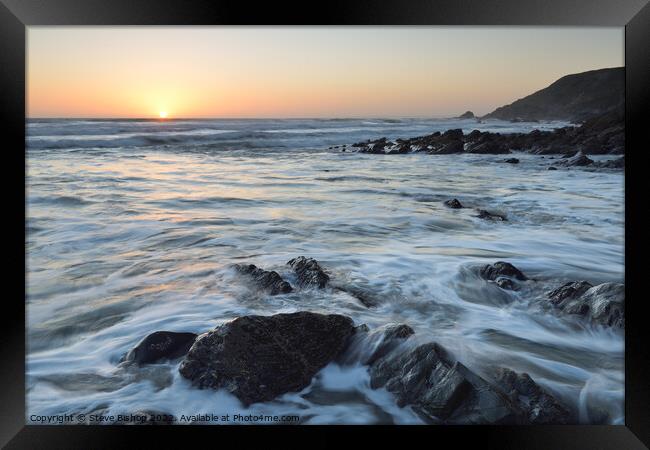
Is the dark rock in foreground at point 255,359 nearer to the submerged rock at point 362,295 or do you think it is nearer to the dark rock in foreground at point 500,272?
the submerged rock at point 362,295

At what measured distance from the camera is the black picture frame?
86.1 inches

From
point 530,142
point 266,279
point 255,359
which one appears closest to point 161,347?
point 255,359

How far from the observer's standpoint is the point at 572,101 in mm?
7359

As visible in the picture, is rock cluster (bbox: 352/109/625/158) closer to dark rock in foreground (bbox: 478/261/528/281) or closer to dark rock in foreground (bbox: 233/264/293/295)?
dark rock in foreground (bbox: 478/261/528/281)

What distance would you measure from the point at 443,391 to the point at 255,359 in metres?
0.91

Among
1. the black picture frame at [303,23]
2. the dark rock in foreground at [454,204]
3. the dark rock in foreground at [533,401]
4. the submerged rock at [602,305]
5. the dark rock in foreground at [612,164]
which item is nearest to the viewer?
the black picture frame at [303,23]

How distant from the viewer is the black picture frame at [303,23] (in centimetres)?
219

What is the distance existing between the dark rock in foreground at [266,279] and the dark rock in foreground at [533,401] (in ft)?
4.79

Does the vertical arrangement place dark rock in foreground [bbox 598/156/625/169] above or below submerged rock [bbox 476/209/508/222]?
above

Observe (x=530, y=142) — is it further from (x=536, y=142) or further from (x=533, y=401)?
(x=533, y=401)

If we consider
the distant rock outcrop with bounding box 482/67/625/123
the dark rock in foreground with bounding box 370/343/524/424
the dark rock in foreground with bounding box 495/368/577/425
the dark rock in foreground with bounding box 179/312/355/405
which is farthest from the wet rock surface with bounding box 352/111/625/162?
the dark rock in foreground with bounding box 179/312/355/405

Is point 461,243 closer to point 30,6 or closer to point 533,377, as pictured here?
point 533,377

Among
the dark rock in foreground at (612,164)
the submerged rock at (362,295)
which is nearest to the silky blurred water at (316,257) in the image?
the submerged rock at (362,295)

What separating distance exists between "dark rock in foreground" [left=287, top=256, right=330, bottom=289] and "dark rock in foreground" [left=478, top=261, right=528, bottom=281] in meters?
1.14
